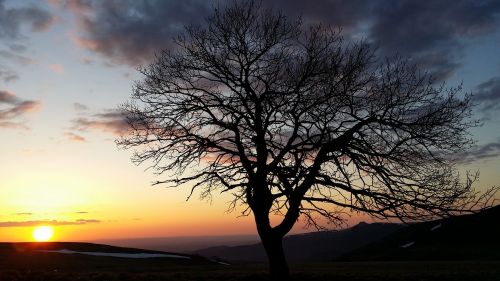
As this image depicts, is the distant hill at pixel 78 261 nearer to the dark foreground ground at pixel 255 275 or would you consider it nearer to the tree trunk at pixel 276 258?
the dark foreground ground at pixel 255 275

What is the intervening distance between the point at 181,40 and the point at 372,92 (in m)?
8.38

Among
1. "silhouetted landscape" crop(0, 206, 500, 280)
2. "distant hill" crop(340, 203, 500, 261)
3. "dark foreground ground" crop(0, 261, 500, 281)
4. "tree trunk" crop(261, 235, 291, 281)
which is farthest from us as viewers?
"distant hill" crop(340, 203, 500, 261)

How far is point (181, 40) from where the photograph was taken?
20359 mm

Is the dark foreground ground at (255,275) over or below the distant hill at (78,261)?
below

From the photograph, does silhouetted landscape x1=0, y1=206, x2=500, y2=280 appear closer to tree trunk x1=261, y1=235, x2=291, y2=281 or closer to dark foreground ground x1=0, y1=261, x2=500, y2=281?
dark foreground ground x1=0, y1=261, x2=500, y2=281

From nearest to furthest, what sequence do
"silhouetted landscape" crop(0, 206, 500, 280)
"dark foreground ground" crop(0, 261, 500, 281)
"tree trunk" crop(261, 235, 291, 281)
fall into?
"tree trunk" crop(261, 235, 291, 281) → "dark foreground ground" crop(0, 261, 500, 281) → "silhouetted landscape" crop(0, 206, 500, 280)

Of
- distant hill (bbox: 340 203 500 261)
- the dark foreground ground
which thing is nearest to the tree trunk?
the dark foreground ground

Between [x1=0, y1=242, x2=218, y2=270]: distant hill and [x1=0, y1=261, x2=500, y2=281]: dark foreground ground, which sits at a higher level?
[x1=0, y1=242, x2=218, y2=270]: distant hill

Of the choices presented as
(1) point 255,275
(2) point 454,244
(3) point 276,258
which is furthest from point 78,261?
(2) point 454,244

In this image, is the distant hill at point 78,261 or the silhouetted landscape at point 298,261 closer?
the silhouetted landscape at point 298,261

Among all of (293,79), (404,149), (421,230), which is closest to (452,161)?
(404,149)

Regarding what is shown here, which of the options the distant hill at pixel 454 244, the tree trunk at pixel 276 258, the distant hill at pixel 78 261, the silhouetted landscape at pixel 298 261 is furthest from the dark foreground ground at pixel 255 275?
the distant hill at pixel 454 244

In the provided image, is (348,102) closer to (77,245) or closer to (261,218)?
(261,218)

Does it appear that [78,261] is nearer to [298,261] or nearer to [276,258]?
[298,261]
